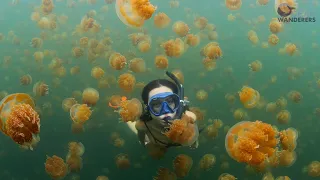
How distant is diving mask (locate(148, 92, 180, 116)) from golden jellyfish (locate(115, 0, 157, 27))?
6.34 ft

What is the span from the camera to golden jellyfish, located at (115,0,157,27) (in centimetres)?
524

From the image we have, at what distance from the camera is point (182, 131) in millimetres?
4020

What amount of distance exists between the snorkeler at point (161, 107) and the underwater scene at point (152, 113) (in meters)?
0.02

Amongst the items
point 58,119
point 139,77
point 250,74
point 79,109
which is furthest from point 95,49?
point 250,74

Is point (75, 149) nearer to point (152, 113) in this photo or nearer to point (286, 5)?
point (152, 113)

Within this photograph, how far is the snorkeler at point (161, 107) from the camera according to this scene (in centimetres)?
424

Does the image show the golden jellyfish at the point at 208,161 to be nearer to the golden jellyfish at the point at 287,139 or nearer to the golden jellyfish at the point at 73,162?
the golden jellyfish at the point at 287,139

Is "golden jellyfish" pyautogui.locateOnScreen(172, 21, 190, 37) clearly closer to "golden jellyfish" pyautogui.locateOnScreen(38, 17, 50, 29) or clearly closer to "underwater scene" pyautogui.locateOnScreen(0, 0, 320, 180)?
"underwater scene" pyautogui.locateOnScreen(0, 0, 320, 180)

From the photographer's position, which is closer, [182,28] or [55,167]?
[55,167]

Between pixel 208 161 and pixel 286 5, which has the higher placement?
pixel 286 5

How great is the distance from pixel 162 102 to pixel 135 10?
7.66ft

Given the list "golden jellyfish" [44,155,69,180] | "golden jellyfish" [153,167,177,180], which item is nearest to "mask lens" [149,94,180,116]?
"golden jellyfish" [153,167,177,180]

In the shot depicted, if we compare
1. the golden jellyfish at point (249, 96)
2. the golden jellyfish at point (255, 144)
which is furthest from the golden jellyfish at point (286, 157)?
the golden jellyfish at point (255, 144)

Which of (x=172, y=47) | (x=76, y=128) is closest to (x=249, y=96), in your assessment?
(x=172, y=47)
